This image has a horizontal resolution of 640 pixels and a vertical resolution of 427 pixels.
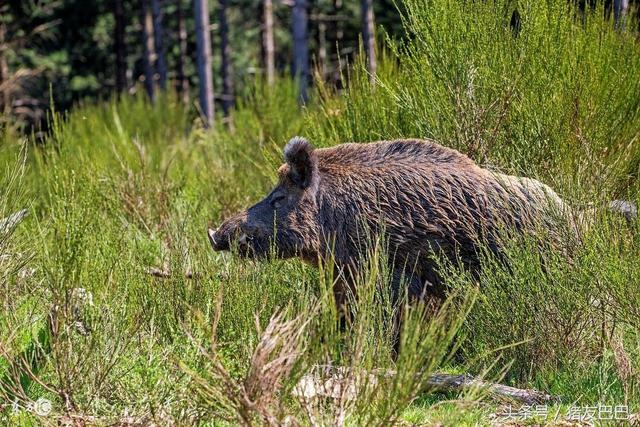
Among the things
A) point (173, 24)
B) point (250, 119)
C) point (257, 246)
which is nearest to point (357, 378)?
point (257, 246)

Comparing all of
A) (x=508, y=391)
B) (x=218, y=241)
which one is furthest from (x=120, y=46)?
(x=508, y=391)

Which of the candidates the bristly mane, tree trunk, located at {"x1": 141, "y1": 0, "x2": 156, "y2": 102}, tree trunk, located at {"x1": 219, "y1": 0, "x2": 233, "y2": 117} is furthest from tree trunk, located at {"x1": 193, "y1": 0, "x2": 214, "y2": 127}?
the bristly mane

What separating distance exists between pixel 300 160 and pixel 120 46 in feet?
70.5

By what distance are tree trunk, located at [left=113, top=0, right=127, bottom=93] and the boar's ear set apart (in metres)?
20.6

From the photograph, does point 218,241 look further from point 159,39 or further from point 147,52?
point 147,52

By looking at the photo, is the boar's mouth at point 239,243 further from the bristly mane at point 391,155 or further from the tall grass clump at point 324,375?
the tall grass clump at point 324,375

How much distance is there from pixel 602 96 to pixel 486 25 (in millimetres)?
969

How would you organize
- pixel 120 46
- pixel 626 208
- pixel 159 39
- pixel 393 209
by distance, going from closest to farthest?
pixel 393 209 < pixel 626 208 < pixel 159 39 < pixel 120 46

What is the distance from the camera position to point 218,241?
5.60 metres

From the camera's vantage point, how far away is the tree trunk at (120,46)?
25.6m

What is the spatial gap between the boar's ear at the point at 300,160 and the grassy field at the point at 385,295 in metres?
0.55

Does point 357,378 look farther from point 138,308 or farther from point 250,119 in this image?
point 250,119

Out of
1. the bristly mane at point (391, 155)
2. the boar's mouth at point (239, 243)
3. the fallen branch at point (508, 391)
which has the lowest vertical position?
the fallen branch at point (508, 391)

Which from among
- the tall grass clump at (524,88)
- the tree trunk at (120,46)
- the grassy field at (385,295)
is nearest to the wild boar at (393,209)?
the grassy field at (385,295)
